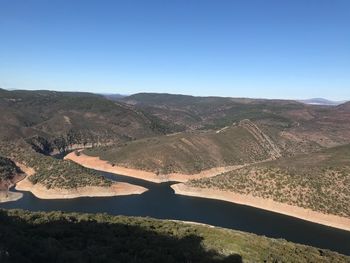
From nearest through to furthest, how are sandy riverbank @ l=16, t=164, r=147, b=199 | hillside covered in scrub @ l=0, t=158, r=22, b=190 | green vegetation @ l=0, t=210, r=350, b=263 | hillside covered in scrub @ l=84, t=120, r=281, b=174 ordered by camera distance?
green vegetation @ l=0, t=210, r=350, b=263 < sandy riverbank @ l=16, t=164, r=147, b=199 < hillside covered in scrub @ l=0, t=158, r=22, b=190 < hillside covered in scrub @ l=84, t=120, r=281, b=174

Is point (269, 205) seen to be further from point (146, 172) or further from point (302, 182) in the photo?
point (146, 172)

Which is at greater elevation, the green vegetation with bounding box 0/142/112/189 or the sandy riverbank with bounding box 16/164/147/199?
the green vegetation with bounding box 0/142/112/189

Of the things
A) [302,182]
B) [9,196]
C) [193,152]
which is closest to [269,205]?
[302,182]

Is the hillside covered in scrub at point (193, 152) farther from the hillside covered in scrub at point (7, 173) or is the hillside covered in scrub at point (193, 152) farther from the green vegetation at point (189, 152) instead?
the hillside covered in scrub at point (7, 173)

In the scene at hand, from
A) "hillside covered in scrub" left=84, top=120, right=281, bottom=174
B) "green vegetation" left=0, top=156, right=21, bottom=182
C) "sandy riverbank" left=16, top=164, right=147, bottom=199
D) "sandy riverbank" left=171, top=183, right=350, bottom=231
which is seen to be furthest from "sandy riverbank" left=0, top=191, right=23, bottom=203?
"hillside covered in scrub" left=84, top=120, right=281, bottom=174

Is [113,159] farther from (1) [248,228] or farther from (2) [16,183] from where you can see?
(1) [248,228]

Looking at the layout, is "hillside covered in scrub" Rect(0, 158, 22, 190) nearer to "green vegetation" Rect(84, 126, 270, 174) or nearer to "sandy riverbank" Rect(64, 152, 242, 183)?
"sandy riverbank" Rect(64, 152, 242, 183)

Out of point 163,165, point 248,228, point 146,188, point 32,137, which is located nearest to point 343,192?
point 248,228
